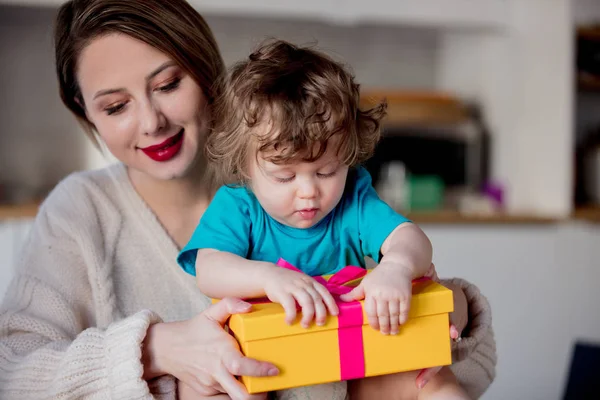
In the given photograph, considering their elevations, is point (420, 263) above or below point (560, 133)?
below

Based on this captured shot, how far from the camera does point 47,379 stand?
2.28ft

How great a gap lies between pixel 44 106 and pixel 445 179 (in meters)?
1.59

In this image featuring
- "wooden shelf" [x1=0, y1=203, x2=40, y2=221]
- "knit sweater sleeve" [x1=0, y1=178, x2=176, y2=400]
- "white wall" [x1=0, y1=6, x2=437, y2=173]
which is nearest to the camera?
"knit sweater sleeve" [x1=0, y1=178, x2=176, y2=400]

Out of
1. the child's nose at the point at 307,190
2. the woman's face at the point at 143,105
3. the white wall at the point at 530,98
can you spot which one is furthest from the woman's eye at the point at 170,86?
the white wall at the point at 530,98

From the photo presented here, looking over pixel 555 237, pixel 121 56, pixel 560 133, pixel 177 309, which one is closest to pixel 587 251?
pixel 555 237

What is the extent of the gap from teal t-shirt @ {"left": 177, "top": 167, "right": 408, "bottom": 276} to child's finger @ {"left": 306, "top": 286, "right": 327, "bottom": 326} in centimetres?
11

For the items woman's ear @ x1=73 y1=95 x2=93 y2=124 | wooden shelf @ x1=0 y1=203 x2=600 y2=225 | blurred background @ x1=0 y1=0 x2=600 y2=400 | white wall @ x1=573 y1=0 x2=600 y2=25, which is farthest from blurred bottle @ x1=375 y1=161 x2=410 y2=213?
woman's ear @ x1=73 y1=95 x2=93 y2=124

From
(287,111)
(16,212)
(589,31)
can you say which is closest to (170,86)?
(287,111)

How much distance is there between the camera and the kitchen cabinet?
2.26m

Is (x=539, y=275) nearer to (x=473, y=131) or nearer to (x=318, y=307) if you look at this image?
(x=473, y=131)

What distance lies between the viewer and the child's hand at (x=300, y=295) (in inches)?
22.4

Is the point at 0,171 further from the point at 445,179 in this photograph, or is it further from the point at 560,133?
the point at 560,133

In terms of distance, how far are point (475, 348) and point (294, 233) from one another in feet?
0.89

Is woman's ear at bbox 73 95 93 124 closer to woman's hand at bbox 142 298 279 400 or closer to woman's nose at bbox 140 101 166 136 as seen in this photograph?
woman's nose at bbox 140 101 166 136
